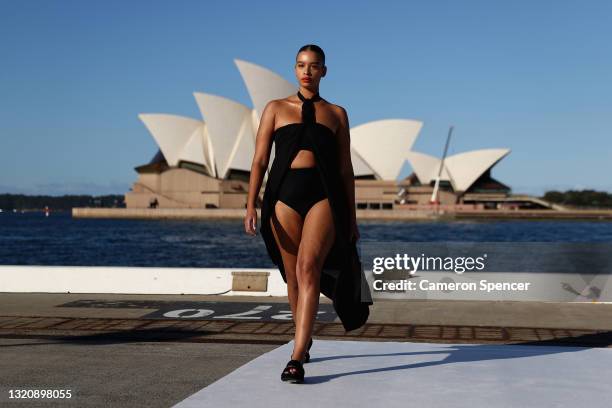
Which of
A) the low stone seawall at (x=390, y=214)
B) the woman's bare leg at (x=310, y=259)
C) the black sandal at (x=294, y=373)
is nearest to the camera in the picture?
the black sandal at (x=294, y=373)

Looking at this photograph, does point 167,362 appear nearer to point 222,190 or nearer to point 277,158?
point 277,158

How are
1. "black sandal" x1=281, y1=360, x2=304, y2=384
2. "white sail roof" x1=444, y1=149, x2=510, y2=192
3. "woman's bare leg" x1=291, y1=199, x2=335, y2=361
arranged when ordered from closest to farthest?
1. "black sandal" x1=281, y1=360, x2=304, y2=384
2. "woman's bare leg" x1=291, y1=199, x2=335, y2=361
3. "white sail roof" x1=444, y1=149, x2=510, y2=192

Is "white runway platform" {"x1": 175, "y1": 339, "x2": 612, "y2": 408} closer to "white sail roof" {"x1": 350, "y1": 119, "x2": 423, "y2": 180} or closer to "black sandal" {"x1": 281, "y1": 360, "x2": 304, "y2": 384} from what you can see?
"black sandal" {"x1": 281, "y1": 360, "x2": 304, "y2": 384}

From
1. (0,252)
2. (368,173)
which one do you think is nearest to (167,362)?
(0,252)

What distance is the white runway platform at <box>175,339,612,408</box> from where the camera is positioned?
377cm

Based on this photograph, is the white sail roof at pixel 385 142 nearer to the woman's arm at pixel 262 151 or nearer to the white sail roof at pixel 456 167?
the white sail roof at pixel 456 167

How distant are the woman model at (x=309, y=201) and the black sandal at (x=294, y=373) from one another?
22 mm

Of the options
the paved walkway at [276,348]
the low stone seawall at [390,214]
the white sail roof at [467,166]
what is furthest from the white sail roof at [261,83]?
the paved walkway at [276,348]

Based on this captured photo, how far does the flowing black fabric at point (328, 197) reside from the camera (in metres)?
4.40

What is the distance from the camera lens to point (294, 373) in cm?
410

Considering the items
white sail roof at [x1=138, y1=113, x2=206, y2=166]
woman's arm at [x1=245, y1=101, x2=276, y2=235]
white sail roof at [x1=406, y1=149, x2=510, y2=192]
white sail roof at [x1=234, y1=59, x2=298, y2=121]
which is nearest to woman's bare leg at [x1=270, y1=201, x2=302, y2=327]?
woman's arm at [x1=245, y1=101, x2=276, y2=235]

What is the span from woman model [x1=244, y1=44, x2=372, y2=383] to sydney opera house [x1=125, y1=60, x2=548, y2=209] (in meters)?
70.0

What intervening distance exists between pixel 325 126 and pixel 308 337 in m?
1.18

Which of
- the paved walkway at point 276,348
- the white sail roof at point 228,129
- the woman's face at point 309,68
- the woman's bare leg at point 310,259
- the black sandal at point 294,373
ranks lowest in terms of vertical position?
the paved walkway at point 276,348
